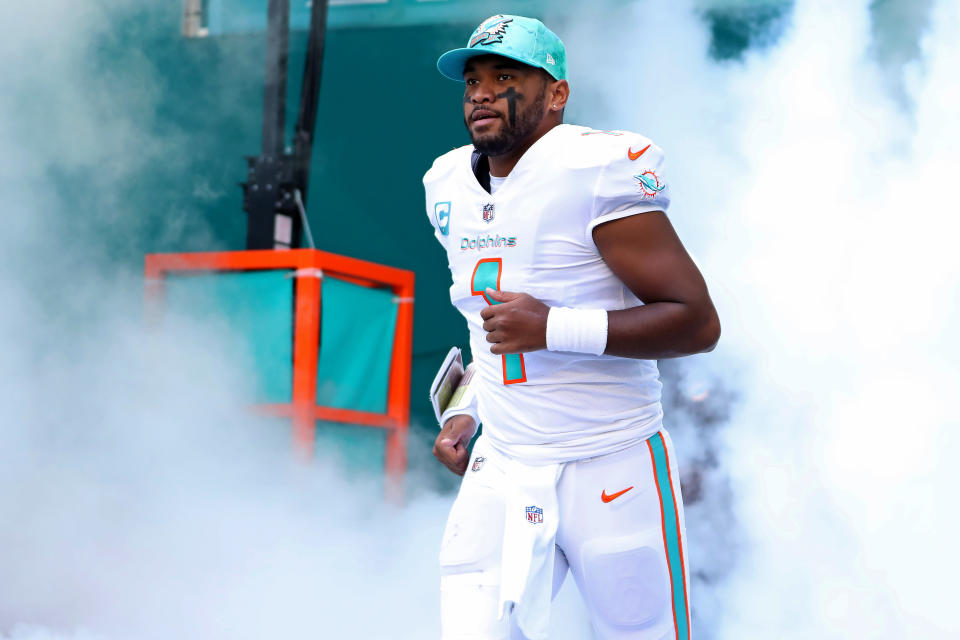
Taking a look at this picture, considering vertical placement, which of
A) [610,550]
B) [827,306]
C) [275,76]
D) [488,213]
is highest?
[275,76]

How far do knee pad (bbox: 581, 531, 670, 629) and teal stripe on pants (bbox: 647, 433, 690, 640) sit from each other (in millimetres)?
27

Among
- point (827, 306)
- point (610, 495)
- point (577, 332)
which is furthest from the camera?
point (827, 306)

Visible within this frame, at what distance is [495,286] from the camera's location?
7.72 ft

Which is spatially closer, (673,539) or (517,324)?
(517,324)

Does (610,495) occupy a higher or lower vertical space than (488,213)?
lower

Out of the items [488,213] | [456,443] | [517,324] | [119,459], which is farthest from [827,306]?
[119,459]

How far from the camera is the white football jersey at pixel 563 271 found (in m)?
2.25

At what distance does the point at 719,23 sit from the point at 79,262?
316 centimetres

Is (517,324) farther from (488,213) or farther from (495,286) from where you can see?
(488,213)

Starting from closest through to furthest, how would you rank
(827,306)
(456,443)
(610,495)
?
(610,495) → (456,443) → (827,306)

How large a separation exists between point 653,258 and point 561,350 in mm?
246

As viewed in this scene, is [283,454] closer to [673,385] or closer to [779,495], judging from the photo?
[673,385]

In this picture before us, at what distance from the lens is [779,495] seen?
4.47 meters

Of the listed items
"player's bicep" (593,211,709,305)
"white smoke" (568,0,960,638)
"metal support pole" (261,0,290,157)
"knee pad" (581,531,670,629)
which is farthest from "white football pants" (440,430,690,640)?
"metal support pole" (261,0,290,157)
